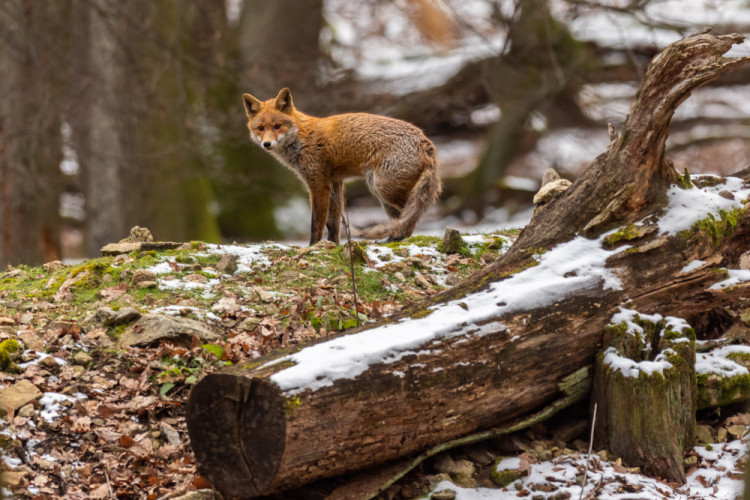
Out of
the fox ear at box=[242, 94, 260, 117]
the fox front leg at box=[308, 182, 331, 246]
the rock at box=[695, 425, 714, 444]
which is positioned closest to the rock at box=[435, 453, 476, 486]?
the rock at box=[695, 425, 714, 444]

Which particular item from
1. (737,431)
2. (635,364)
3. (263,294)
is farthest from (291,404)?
(737,431)

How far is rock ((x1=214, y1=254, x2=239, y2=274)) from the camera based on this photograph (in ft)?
19.9

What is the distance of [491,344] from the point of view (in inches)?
160

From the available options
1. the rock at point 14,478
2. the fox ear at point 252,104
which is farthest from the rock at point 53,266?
the rock at point 14,478

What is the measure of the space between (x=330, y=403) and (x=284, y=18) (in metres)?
A: 11.7

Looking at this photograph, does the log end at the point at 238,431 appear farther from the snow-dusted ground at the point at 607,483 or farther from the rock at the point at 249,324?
the rock at the point at 249,324

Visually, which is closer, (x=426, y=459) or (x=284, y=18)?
(x=426, y=459)

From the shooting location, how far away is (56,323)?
5.09 metres

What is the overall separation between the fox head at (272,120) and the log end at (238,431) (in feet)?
13.9

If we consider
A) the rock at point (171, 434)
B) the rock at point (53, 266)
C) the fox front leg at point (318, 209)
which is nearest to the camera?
the rock at point (171, 434)

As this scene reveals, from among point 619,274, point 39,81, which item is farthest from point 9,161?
point 619,274

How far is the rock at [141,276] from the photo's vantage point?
5.71m

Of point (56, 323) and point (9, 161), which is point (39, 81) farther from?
point (56, 323)

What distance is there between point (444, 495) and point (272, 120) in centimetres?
500
